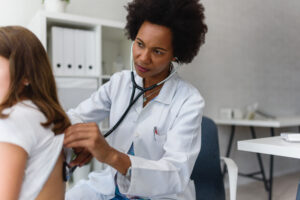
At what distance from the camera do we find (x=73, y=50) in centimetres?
170

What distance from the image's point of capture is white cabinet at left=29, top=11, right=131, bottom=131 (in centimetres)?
163

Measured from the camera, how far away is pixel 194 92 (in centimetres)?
107

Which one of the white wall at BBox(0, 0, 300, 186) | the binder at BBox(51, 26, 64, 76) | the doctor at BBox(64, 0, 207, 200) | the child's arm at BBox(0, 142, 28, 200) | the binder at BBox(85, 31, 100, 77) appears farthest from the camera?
the white wall at BBox(0, 0, 300, 186)

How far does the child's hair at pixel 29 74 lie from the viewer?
26.8 inches

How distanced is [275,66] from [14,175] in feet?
11.1

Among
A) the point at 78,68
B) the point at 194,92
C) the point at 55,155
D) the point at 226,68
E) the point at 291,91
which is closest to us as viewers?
the point at 55,155

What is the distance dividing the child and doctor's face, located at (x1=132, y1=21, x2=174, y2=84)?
0.35 m

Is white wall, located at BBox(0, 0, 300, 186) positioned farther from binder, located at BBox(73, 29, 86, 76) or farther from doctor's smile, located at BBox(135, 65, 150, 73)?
doctor's smile, located at BBox(135, 65, 150, 73)

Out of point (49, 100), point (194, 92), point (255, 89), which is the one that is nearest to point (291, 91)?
point (255, 89)

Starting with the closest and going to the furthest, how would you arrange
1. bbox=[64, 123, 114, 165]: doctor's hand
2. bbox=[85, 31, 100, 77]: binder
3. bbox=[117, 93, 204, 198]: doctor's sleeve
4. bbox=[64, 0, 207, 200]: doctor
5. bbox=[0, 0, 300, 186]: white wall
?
bbox=[64, 123, 114, 165]: doctor's hand
bbox=[117, 93, 204, 198]: doctor's sleeve
bbox=[64, 0, 207, 200]: doctor
bbox=[85, 31, 100, 77]: binder
bbox=[0, 0, 300, 186]: white wall

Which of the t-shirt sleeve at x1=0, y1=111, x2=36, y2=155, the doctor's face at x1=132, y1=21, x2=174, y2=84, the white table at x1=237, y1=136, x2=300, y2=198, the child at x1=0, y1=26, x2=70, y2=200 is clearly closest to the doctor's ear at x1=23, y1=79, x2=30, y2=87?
the child at x1=0, y1=26, x2=70, y2=200

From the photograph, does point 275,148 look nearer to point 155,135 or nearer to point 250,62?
point 155,135

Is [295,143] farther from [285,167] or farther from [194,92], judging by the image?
[285,167]

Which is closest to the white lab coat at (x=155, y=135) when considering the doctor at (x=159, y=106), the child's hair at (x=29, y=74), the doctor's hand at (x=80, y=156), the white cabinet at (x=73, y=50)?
the doctor at (x=159, y=106)
